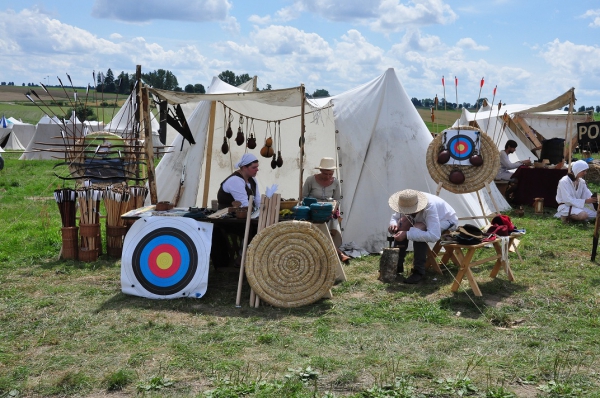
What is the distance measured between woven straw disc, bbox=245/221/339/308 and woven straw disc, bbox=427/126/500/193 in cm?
224

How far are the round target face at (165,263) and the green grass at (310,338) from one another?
17 centimetres

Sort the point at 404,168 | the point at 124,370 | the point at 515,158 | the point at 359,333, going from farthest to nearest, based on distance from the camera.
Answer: the point at 515,158, the point at 404,168, the point at 359,333, the point at 124,370

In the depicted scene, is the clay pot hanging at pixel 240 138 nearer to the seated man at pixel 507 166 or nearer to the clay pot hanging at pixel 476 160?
the clay pot hanging at pixel 476 160

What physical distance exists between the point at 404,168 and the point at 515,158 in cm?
700

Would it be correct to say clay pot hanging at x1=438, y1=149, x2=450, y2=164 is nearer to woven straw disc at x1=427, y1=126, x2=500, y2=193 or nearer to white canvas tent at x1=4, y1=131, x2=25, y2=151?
woven straw disc at x1=427, y1=126, x2=500, y2=193

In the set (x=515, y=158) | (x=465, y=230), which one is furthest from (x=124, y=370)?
(x=515, y=158)

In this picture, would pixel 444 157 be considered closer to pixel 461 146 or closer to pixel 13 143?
pixel 461 146

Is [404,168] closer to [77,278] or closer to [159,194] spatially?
[159,194]

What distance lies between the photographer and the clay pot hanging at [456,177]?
6613mm

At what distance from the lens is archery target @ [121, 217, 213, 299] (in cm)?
504

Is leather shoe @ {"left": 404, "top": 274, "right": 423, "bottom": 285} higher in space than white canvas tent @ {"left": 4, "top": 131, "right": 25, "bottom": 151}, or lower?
lower

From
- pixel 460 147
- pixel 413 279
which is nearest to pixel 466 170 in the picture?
pixel 460 147

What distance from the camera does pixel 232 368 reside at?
3.54 meters

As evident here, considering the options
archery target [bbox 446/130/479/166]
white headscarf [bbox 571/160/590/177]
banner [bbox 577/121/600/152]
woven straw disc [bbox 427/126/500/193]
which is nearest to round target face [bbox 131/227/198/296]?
woven straw disc [bbox 427/126/500/193]
